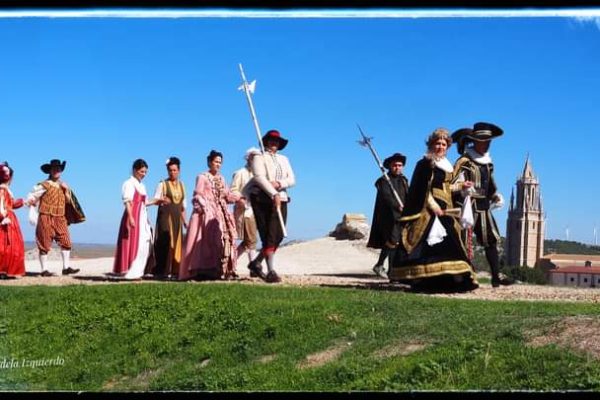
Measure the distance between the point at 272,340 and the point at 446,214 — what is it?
3673 mm

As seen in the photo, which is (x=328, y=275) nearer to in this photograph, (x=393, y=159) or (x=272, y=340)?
(x=393, y=159)

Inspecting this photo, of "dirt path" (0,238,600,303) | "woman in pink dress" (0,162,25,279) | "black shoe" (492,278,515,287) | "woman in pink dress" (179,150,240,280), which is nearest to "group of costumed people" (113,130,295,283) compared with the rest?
"woman in pink dress" (179,150,240,280)

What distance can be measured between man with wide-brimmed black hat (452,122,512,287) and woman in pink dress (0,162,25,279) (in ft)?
21.0

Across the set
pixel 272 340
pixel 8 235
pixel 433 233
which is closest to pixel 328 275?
pixel 433 233

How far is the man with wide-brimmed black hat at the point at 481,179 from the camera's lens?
36.3ft

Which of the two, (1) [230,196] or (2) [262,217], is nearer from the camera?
(2) [262,217]

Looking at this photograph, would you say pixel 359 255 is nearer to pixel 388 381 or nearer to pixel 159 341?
pixel 159 341

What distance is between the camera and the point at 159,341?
7.60m

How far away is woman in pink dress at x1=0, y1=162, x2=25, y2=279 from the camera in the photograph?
12.4 m

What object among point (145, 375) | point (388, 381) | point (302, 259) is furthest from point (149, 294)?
point (302, 259)

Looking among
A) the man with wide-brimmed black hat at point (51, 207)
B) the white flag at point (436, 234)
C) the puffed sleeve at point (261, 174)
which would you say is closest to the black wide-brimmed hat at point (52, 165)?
the man with wide-brimmed black hat at point (51, 207)

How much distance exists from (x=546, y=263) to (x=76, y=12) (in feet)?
57.7

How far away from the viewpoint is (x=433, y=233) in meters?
9.98

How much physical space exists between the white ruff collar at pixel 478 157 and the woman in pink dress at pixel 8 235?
649 cm
